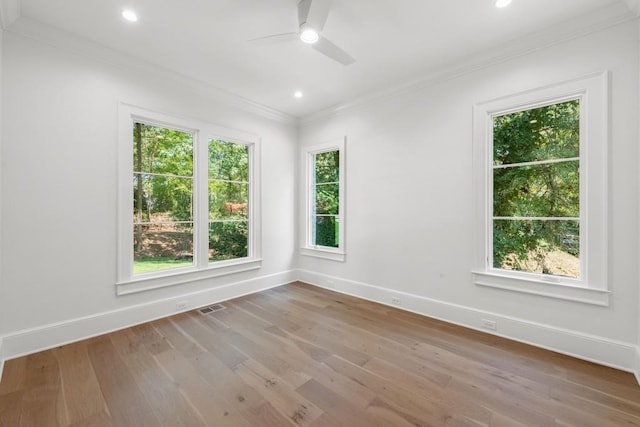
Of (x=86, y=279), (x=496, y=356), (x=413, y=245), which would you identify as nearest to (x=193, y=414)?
(x=86, y=279)

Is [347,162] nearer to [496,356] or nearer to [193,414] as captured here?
[496,356]

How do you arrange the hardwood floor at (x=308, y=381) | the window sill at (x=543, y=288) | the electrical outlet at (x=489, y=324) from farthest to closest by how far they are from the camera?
1. the electrical outlet at (x=489, y=324)
2. the window sill at (x=543, y=288)
3. the hardwood floor at (x=308, y=381)

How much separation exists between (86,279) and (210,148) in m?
2.11

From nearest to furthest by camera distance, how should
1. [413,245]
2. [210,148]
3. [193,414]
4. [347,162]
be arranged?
1. [193,414]
2. [413,245]
3. [210,148]
4. [347,162]

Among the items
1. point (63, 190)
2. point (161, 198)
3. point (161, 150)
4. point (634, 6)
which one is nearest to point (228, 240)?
point (161, 198)

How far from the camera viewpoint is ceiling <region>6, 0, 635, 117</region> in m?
2.23

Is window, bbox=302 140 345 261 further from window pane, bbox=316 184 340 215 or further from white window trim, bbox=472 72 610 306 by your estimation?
white window trim, bbox=472 72 610 306

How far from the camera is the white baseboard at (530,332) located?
7.23ft

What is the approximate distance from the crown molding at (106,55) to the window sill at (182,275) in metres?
2.36

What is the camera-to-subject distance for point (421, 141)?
337cm

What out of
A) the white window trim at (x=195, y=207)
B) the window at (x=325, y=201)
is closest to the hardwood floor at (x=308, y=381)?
the white window trim at (x=195, y=207)

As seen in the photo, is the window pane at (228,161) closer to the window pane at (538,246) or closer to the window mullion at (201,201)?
the window mullion at (201,201)

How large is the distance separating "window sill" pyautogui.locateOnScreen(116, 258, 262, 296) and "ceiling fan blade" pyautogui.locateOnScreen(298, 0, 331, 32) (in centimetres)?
311

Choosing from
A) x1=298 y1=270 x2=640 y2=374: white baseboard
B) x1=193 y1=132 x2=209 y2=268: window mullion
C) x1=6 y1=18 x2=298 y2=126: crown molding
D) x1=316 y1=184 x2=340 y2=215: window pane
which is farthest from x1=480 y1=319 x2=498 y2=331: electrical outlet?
x1=6 y1=18 x2=298 y2=126: crown molding
